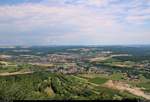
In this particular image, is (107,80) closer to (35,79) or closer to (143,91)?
(143,91)

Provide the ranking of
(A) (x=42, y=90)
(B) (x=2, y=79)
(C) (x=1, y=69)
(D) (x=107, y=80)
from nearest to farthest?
1. (A) (x=42, y=90)
2. (B) (x=2, y=79)
3. (D) (x=107, y=80)
4. (C) (x=1, y=69)

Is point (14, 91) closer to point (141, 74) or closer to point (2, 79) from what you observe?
point (2, 79)

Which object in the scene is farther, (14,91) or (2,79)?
(2,79)

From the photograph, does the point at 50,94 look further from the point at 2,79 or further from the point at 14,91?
the point at 2,79

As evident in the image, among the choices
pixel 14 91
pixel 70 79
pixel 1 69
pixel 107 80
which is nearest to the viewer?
pixel 14 91

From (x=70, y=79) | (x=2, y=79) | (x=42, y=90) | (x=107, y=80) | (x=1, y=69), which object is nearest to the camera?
(x=42, y=90)

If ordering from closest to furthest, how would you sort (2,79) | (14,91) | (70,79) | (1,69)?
(14,91) < (2,79) < (70,79) < (1,69)

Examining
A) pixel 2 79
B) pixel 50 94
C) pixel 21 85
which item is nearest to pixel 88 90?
pixel 50 94

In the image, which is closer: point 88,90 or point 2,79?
point 88,90

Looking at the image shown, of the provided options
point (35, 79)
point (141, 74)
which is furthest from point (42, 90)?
point (141, 74)
